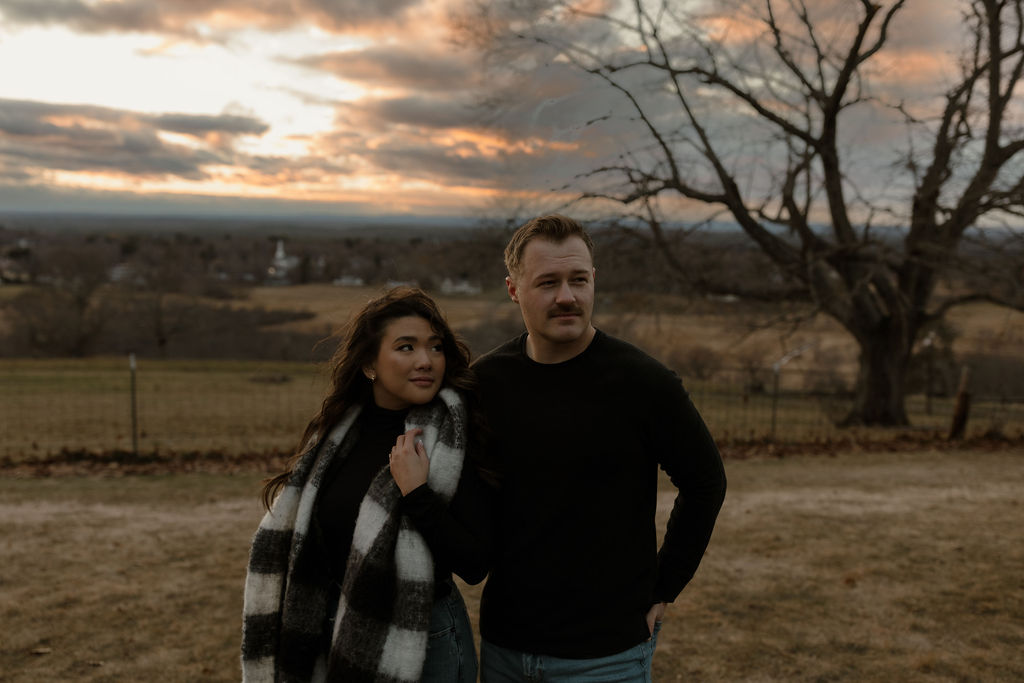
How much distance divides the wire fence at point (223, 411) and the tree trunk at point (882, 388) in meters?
0.61

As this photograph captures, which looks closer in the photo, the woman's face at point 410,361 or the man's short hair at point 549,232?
the man's short hair at point 549,232

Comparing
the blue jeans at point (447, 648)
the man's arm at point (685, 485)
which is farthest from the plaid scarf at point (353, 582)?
the man's arm at point (685, 485)

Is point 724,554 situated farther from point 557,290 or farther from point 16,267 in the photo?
point 16,267

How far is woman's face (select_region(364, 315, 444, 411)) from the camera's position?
2297mm

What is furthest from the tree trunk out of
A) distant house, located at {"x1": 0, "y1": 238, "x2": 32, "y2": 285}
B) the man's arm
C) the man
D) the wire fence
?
distant house, located at {"x1": 0, "y1": 238, "x2": 32, "y2": 285}

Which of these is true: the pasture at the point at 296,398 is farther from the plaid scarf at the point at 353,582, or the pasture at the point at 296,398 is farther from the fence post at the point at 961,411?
the plaid scarf at the point at 353,582

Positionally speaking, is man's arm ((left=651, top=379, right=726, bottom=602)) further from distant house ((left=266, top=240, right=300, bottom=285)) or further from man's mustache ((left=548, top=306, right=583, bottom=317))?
distant house ((left=266, top=240, right=300, bottom=285))

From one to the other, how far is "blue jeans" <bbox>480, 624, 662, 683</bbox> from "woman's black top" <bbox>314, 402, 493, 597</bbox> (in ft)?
0.78

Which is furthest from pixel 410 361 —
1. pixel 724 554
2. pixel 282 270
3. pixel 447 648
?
pixel 282 270

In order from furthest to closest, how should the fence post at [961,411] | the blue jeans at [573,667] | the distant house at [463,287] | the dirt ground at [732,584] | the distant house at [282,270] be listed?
the distant house at [282,270], the distant house at [463,287], the fence post at [961,411], the dirt ground at [732,584], the blue jeans at [573,667]

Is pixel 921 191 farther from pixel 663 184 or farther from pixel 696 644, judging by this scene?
pixel 696 644

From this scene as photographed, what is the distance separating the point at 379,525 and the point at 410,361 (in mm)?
486

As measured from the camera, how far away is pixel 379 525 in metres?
2.12

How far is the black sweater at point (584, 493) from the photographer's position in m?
2.07
